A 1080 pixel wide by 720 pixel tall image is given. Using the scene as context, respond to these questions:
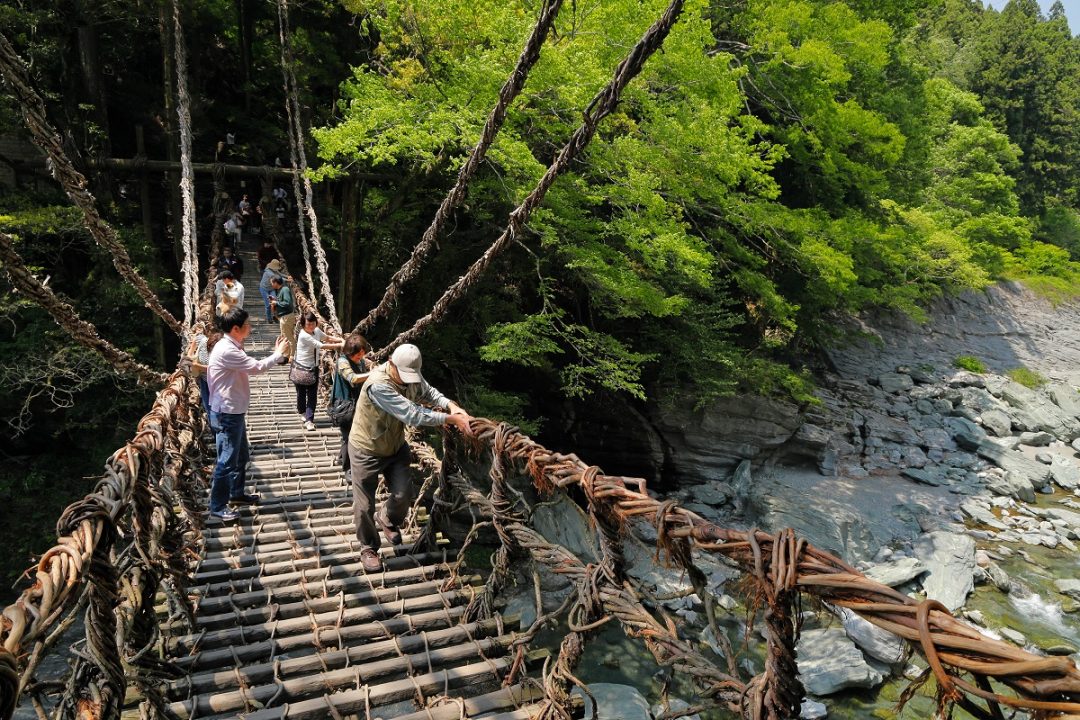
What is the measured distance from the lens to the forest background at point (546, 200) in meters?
7.75

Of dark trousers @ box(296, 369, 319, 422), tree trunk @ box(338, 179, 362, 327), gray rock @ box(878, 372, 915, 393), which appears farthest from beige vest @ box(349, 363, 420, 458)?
gray rock @ box(878, 372, 915, 393)

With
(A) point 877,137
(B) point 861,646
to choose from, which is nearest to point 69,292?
(B) point 861,646

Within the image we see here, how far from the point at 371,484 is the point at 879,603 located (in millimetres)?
2844

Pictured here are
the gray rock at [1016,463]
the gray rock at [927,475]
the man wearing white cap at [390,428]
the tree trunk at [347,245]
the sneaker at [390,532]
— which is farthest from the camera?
the gray rock at [1016,463]

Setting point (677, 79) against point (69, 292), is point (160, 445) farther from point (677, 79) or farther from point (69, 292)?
point (69, 292)

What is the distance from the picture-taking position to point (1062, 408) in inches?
661

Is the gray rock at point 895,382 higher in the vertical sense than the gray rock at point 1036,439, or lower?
higher

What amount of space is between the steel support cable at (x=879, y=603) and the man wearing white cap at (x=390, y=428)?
1.44 meters

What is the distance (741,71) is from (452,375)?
6.49 meters

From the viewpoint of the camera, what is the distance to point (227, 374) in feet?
13.3

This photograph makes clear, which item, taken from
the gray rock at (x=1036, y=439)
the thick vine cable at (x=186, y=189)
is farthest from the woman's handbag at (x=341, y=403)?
the gray rock at (x=1036, y=439)

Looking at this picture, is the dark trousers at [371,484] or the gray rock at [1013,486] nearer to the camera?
the dark trousers at [371,484]

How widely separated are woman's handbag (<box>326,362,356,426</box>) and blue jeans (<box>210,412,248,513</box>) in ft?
2.47

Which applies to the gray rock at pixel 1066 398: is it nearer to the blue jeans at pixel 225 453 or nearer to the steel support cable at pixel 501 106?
the steel support cable at pixel 501 106
